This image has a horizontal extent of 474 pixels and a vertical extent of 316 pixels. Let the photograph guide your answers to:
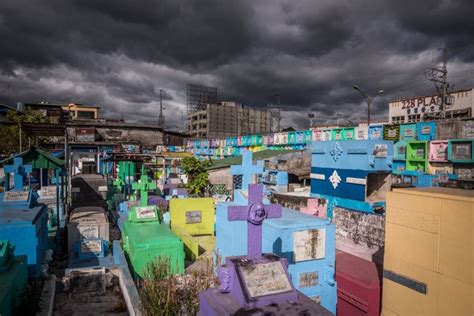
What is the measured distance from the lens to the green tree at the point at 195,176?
2045 centimetres

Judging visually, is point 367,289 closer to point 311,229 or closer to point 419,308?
point 419,308

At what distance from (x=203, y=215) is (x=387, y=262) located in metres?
7.72

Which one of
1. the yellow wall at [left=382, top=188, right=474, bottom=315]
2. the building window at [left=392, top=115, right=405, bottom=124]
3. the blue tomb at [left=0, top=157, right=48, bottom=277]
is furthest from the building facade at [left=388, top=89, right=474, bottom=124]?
the blue tomb at [left=0, top=157, right=48, bottom=277]

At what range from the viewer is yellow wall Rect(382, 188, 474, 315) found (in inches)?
180

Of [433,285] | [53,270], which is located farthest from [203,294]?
[53,270]

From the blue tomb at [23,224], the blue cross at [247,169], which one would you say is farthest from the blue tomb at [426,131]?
the blue tomb at [23,224]

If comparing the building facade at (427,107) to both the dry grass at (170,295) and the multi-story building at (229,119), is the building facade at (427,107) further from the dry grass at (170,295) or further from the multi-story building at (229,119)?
the multi-story building at (229,119)

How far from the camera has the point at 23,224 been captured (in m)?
7.21

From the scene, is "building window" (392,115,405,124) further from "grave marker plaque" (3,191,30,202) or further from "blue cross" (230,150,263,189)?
"grave marker plaque" (3,191,30,202)

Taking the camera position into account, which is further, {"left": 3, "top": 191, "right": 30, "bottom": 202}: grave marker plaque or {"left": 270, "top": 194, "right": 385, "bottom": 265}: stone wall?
{"left": 3, "top": 191, "right": 30, "bottom": 202}: grave marker plaque

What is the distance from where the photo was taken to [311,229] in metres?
6.79

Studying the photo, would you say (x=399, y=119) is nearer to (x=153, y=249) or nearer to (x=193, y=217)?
(x=193, y=217)

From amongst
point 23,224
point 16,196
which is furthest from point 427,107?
point 23,224

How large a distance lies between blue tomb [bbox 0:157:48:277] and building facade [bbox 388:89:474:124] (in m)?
28.1
